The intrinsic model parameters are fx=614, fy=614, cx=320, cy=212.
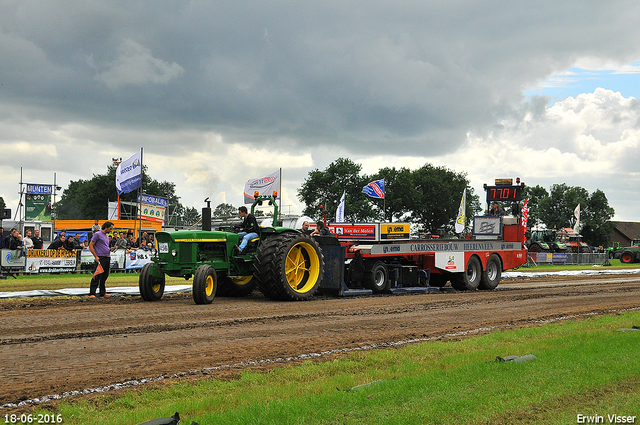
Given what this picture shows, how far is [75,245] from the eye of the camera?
23984 millimetres

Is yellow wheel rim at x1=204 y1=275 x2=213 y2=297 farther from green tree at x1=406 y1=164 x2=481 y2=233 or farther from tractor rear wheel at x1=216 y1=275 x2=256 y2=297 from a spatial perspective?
green tree at x1=406 y1=164 x2=481 y2=233

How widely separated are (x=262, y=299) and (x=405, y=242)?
4.95 metres

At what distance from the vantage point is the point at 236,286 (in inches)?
576

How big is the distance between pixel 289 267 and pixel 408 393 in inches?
336

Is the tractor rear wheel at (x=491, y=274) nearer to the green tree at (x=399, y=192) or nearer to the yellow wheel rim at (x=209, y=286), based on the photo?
the yellow wheel rim at (x=209, y=286)

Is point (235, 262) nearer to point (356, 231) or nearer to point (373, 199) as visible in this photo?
point (356, 231)

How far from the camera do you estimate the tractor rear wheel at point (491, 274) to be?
1923 cm

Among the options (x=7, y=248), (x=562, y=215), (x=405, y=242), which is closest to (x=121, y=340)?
(x=405, y=242)

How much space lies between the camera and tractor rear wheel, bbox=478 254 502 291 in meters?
19.2

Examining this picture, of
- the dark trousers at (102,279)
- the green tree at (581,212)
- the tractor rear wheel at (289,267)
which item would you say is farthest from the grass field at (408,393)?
the green tree at (581,212)

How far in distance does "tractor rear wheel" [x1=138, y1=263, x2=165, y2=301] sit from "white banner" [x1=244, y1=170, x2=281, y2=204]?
19.4m

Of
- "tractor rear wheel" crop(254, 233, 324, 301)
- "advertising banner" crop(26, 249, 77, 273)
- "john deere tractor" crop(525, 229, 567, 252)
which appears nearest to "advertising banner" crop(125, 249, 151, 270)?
"advertising banner" crop(26, 249, 77, 273)

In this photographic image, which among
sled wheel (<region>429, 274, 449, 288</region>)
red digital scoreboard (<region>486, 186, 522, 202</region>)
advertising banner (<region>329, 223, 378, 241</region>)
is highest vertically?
red digital scoreboard (<region>486, 186, 522, 202</region>)

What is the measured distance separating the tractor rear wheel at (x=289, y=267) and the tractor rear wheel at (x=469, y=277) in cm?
604
